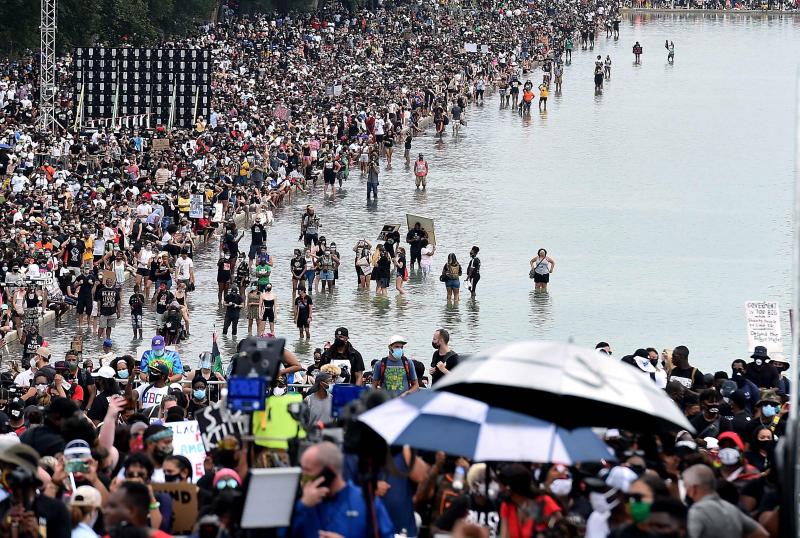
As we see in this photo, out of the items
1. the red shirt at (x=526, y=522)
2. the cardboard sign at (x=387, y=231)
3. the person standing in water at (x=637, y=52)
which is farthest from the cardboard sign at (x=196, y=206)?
the person standing in water at (x=637, y=52)


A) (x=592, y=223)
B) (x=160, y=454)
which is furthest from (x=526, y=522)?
(x=592, y=223)

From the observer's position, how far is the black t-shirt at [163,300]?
99.7 ft

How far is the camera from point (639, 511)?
9.59 metres

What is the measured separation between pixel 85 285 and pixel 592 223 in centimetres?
1681

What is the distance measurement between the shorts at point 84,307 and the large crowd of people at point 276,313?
0.16ft

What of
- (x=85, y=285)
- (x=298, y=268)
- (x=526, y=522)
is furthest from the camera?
(x=298, y=268)

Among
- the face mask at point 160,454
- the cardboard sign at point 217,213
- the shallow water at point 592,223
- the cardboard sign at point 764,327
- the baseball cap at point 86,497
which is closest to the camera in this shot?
the baseball cap at point 86,497

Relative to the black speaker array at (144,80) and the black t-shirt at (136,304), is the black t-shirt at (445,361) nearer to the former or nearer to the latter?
the black t-shirt at (136,304)

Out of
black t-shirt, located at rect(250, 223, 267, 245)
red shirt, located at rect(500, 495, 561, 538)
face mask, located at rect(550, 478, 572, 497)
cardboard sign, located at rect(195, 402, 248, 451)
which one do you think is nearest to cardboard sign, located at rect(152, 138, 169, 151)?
black t-shirt, located at rect(250, 223, 267, 245)

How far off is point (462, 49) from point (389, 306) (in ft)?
137

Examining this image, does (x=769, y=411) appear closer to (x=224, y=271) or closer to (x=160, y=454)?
(x=160, y=454)

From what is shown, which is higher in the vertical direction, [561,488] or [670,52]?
[670,52]

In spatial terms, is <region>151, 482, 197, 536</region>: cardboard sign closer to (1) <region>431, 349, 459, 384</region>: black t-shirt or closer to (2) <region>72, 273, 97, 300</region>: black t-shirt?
(1) <region>431, 349, 459, 384</region>: black t-shirt

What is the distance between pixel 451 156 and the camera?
5359 centimetres
